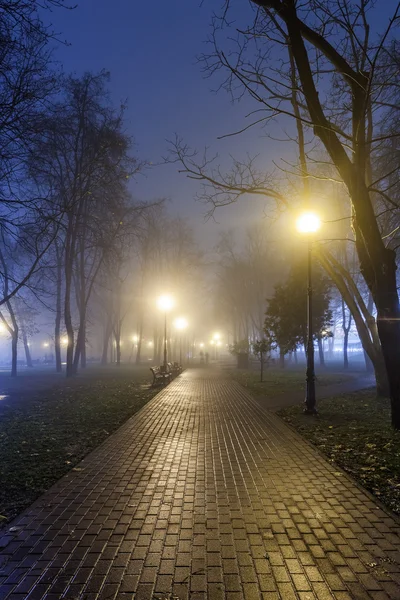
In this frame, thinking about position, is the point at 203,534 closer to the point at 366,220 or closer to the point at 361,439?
the point at 361,439

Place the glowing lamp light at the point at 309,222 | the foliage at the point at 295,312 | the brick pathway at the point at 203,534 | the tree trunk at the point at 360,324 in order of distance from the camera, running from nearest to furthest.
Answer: the brick pathway at the point at 203,534 → the glowing lamp light at the point at 309,222 → the tree trunk at the point at 360,324 → the foliage at the point at 295,312

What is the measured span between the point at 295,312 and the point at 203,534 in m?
21.7

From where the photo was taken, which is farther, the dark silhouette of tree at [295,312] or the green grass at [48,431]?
the dark silhouette of tree at [295,312]

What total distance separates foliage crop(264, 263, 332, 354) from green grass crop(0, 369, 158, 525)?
11.2m

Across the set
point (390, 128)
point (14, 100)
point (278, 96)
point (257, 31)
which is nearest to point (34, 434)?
point (14, 100)

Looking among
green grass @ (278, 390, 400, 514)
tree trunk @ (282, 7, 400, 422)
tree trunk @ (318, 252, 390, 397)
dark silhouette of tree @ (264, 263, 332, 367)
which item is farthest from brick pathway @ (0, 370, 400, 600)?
dark silhouette of tree @ (264, 263, 332, 367)

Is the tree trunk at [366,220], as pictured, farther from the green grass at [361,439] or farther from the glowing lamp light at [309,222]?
the glowing lamp light at [309,222]

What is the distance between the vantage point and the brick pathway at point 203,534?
9.62 ft

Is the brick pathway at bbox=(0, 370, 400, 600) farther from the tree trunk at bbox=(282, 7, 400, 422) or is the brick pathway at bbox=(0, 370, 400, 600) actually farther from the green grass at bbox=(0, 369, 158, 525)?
the tree trunk at bbox=(282, 7, 400, 422)

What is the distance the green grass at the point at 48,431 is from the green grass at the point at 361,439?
416 centimetres

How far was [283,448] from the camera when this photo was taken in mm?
7016

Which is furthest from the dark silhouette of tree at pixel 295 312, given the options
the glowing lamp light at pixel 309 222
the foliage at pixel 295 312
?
the glowing lamp light at pixel 309 222

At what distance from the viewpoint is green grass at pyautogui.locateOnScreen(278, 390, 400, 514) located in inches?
204

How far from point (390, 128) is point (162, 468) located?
1383cm
